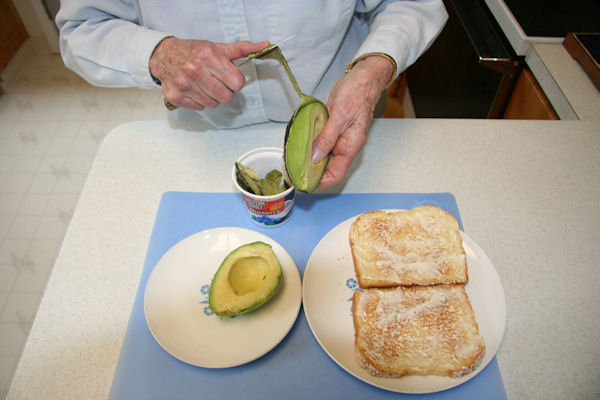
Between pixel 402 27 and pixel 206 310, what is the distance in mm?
803

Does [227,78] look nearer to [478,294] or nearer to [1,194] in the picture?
[478,294]

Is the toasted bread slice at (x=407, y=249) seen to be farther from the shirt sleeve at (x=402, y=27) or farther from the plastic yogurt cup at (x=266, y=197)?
the shirt sleeve at (x=402, y=27)

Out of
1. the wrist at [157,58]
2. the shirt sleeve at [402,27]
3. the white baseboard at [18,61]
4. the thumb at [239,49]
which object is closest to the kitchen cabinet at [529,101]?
the shirt sleeve at [402,27]

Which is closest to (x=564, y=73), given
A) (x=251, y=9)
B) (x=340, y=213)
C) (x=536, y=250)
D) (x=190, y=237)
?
(x=536, y=250)

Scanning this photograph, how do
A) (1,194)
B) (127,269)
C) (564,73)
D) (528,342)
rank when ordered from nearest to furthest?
(528,342), (127,269), (564,73), (1,194)

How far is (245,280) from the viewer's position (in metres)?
0.78

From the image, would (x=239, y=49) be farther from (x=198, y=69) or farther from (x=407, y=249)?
(x=407, y=249)

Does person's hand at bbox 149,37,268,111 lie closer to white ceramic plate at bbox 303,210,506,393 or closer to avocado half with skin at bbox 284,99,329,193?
avocado half with skin at bbox 284,99,329,193

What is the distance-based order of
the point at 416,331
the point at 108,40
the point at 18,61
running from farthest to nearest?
1. the point at 18,61
2. the point at 108,40
3. the point at 416,331

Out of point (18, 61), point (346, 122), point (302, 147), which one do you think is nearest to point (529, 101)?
point (346, 122)

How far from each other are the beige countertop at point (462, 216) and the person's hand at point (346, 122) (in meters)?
0.15

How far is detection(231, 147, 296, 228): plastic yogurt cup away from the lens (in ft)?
2.74

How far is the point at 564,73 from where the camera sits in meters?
1.25

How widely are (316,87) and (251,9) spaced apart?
0.96ft
